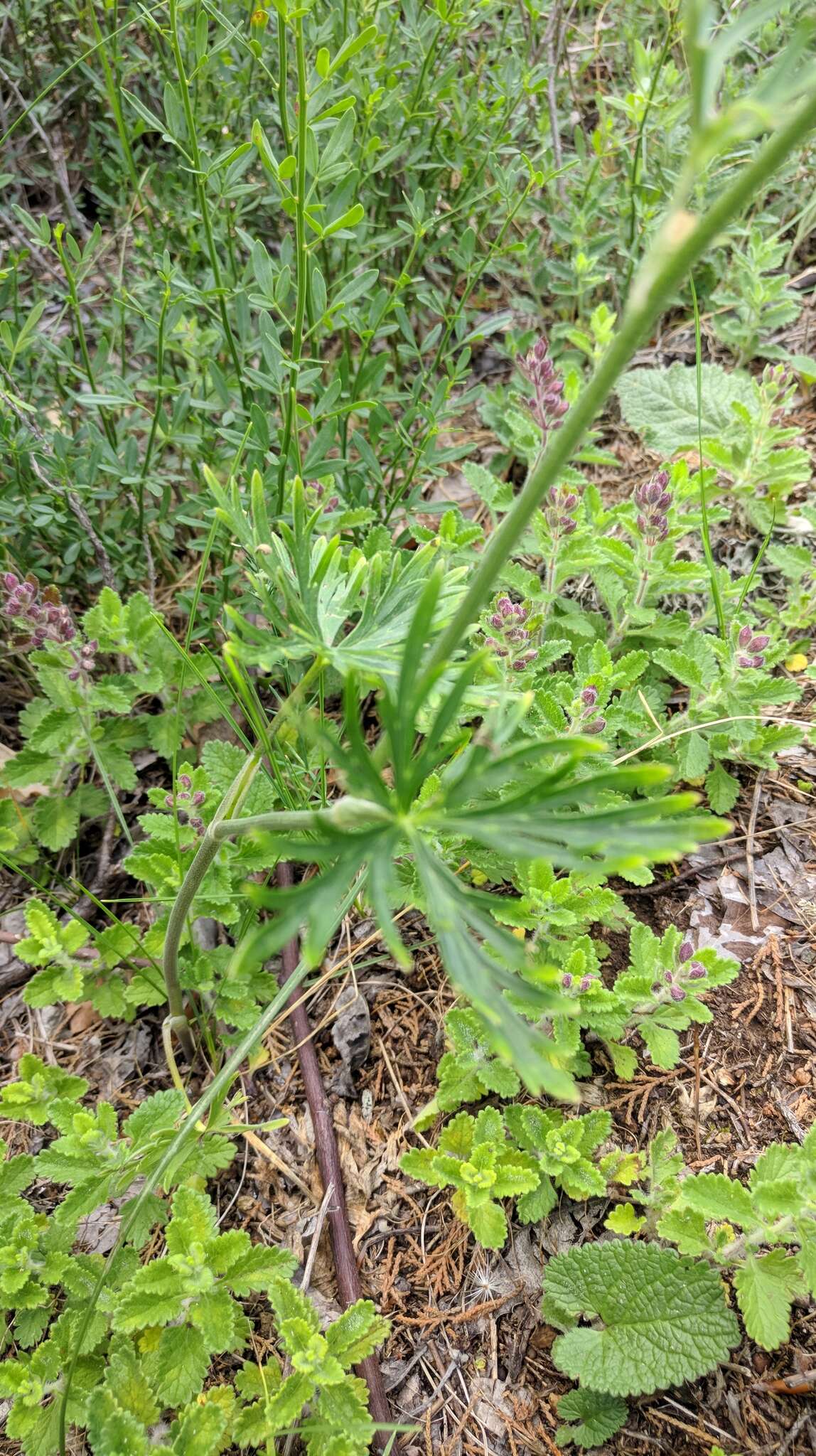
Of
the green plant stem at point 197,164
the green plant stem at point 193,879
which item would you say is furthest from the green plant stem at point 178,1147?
the green plant stem at point 197,164

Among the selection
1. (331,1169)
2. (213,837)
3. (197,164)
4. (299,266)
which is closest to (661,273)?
(213,837)

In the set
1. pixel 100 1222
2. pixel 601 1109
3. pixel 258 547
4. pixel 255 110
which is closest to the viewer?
pixel 258 547

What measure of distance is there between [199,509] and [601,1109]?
5.79 ft

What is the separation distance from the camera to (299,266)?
166cm

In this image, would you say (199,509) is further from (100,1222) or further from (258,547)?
(100,1222)

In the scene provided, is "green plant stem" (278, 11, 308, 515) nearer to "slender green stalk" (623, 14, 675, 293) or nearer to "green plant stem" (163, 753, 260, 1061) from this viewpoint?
"green plant stem" (163, 753, 260, 1061)

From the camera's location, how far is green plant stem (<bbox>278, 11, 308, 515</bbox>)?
1435 mm

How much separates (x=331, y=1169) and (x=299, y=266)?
1.88 metres

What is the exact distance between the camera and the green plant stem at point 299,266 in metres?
1.43

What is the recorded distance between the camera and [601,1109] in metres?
1.91

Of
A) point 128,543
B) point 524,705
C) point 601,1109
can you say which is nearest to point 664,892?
point 601,1109

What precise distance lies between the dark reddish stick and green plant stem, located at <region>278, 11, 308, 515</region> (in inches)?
40.9

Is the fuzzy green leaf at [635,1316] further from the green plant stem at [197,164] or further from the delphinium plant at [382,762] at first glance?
the green plant stem at [197,164]

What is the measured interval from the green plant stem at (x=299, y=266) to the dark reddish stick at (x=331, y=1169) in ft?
3.41
